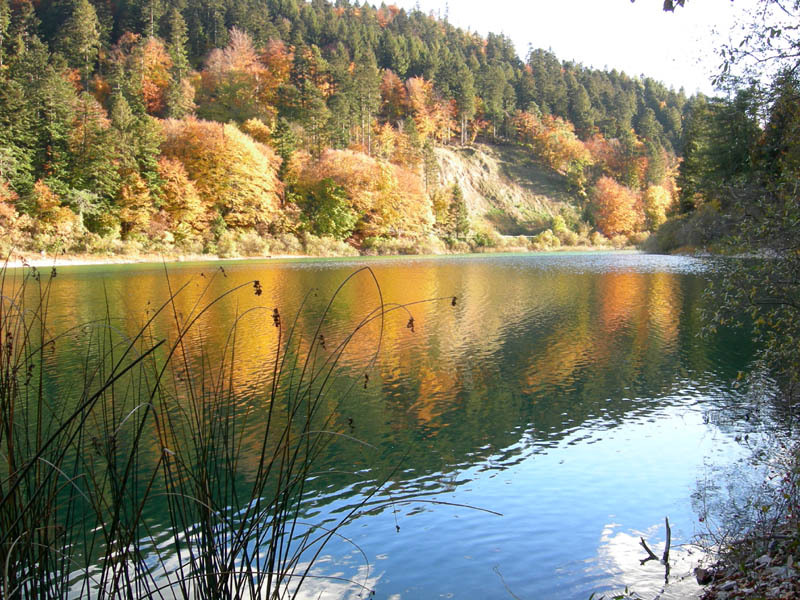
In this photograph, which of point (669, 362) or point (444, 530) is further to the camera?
point (669, 362)

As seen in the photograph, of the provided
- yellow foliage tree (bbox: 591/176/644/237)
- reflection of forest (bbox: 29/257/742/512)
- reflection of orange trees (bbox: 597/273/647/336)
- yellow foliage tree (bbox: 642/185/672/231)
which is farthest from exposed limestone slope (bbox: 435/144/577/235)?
reflection of forest (bbox: 29/257/742/512)

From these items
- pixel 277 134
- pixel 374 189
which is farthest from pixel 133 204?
pixel 374 189

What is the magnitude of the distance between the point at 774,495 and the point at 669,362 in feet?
19.9

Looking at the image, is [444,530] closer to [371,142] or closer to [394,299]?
[394,299]

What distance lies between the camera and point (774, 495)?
4492 millimetres

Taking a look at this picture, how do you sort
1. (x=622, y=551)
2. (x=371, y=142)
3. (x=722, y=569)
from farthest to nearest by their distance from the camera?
(x=371, y=142)
(x=622, y=551)
(x=722, y=569)

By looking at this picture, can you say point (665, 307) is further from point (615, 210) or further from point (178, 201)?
point (615, 210)

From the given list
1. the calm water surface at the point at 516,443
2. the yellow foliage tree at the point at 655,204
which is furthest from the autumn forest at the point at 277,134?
the calm water surface at the point at 516,443

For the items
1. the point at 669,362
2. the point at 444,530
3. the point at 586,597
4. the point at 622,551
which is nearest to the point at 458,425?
the point at 444,530

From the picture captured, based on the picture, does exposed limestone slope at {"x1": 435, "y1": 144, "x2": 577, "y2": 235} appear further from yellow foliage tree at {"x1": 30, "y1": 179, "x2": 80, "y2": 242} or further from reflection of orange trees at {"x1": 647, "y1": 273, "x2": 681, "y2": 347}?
reflection of orange trees at {"x1": 647, "y1": 273, "x2": 681, "y2": 347}

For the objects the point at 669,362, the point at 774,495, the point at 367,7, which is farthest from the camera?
the point at 367,7

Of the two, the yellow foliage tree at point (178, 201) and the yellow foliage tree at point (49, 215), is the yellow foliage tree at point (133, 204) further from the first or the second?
the yellow foliage tree at point (49, 215)

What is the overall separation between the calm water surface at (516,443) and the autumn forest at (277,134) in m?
17.0

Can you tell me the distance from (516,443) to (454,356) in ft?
14.8
